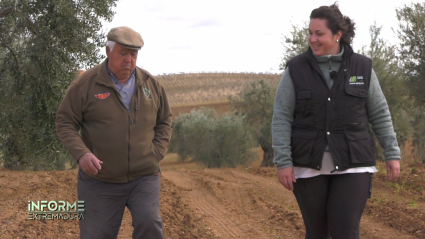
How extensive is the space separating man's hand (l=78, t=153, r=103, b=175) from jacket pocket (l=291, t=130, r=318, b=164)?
4.74 ft

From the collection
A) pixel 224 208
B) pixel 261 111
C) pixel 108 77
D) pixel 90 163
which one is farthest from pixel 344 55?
pixel 261 111

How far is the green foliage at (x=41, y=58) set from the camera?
9672 millimetres

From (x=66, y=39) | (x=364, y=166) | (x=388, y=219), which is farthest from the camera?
(x=66, y=39)

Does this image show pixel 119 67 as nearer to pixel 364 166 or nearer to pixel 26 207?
pixel 364 166

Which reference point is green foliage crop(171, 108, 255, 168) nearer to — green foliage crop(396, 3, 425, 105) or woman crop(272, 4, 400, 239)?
green foliage crop(396, 3, 425, 105)

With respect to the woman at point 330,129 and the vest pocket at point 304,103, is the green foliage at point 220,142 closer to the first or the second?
the woman at point 330,129

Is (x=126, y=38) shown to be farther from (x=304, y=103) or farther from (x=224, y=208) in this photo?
(x=224, y=208)

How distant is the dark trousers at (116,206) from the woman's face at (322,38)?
1.65 metres

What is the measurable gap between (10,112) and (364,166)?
27.0 feet

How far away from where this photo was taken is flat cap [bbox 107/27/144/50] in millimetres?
3859

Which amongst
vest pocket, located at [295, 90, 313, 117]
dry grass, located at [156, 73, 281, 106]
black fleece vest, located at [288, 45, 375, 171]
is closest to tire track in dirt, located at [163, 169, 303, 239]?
black fleece vest, located at [288, 45, 375, 171]

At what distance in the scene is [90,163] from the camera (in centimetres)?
366

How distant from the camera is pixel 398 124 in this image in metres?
20.6

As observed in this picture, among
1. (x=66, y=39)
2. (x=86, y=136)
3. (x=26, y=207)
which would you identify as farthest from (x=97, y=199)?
(x=66, y=39)
